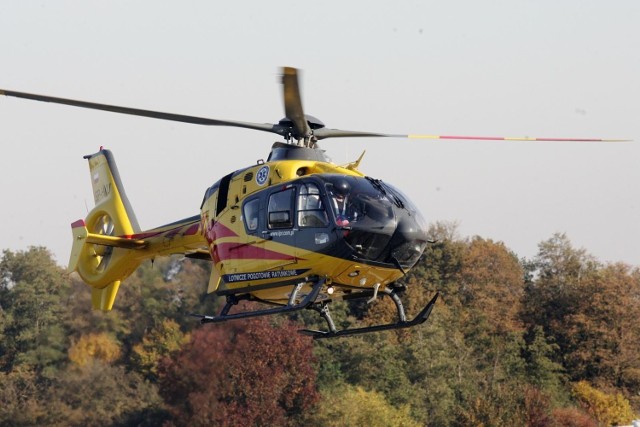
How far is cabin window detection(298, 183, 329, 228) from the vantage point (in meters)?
19.8

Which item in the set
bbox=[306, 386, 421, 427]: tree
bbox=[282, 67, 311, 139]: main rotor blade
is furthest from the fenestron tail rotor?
bbox=[306, 386, 421, 427]: tree

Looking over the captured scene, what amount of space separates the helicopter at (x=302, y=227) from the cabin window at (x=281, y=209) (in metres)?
0.02

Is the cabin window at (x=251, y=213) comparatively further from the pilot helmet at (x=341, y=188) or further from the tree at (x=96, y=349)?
the tree at (x=96, y=349)

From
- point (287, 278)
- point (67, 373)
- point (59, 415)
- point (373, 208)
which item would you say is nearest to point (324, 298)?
point (287, 278)

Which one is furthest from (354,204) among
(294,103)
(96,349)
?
(96,349)

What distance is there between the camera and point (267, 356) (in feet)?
172

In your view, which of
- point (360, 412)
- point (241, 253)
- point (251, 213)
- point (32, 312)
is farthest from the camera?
point (32, 312)

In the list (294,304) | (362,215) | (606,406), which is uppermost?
(362,215)

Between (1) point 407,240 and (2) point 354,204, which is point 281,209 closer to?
(2) point 354,204

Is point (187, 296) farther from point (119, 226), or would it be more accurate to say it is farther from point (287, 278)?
point (287, 278)

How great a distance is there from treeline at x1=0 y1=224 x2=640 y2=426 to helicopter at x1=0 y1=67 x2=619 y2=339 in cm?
2780

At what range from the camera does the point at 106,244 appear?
2527 cm

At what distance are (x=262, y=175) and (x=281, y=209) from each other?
106 centimetres

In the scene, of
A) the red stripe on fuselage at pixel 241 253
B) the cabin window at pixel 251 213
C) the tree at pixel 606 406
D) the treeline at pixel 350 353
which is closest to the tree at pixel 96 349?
the treeline at pixel 350 353
